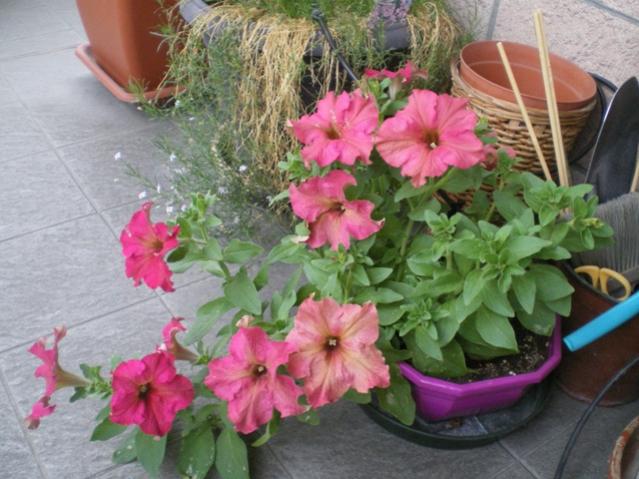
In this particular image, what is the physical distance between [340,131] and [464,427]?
64 cm

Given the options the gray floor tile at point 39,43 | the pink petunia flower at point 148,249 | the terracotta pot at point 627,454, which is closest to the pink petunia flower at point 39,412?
the pink petunia flower at point 148,249

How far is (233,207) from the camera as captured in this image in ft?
5.66

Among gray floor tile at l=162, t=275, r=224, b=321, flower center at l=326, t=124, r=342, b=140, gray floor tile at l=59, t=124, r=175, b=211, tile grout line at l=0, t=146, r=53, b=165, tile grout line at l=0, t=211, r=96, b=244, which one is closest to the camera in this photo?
flower center at l=326, t=124, r=342, b=140

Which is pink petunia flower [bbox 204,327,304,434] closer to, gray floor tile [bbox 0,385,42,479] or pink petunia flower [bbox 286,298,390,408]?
pink petunia flower [bbox 286,298,390,408]

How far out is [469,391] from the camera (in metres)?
1.11

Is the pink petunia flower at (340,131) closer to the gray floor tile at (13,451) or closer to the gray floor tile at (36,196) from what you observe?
the gray floor tile at (13,451)

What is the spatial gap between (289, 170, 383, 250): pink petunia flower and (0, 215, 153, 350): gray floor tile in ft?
2.44

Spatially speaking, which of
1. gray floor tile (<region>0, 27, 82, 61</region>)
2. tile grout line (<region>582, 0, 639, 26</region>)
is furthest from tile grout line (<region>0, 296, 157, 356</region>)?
gray floor tile (<region>0, 27, 82, 61</region>)

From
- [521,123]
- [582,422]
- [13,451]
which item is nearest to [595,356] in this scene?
[582,422]

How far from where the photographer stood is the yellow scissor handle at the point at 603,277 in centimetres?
113

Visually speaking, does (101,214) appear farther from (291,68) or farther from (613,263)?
(613,263)

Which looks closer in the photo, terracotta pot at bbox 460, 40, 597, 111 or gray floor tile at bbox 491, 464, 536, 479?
gray floor tile at bbox 491, 464, 536, 479

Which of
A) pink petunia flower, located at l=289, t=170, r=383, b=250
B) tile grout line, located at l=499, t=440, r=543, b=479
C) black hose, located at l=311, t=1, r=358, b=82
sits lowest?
tile grout line, located at l=499, t=440, r=543, b=479

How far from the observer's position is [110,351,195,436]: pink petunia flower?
1.01 metres
